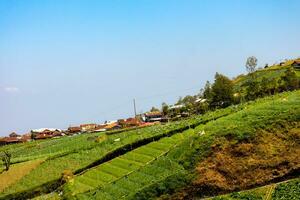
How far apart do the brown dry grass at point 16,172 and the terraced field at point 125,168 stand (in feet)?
39.4

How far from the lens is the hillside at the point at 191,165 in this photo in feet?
118

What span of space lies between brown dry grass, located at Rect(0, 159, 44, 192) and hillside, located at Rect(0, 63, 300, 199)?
260mm

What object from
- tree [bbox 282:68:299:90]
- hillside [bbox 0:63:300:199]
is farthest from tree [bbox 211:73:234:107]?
hillside [bbox 0:63:300:199]

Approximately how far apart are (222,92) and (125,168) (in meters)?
43.0

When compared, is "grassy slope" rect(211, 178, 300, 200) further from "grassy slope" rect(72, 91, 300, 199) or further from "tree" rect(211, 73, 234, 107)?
"tree" rect(211, 73, 234, 107)

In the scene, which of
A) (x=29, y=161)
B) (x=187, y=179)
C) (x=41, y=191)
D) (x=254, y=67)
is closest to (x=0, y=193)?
(x=41, y=191)

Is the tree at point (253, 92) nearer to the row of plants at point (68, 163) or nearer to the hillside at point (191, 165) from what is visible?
the row of plants at point (68, 163)

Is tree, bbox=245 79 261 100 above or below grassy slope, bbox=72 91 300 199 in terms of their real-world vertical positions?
above

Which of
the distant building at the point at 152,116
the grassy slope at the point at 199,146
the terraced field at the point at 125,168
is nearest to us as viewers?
the grassy slope at the point at 199,146

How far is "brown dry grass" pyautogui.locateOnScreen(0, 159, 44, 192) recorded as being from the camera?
59081 millimetres

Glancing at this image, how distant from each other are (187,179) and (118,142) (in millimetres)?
27854

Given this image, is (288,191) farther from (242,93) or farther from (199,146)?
(242,93)

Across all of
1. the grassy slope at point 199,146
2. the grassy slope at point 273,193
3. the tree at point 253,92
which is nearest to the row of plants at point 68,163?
the grassy slope at point 199,146

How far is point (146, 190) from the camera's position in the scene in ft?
127
